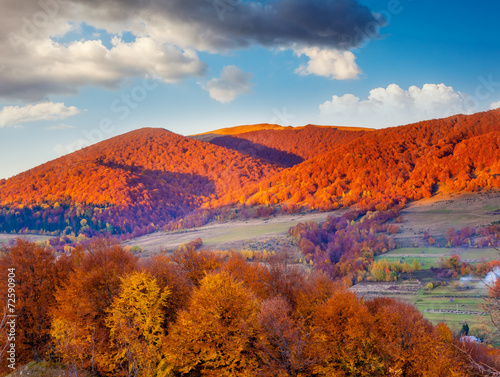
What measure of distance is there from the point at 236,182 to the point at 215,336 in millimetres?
Answer: 134162

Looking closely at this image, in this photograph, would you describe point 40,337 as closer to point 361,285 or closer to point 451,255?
point 361,285

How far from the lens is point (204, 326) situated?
993 inches

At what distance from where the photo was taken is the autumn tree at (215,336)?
24.6 metres

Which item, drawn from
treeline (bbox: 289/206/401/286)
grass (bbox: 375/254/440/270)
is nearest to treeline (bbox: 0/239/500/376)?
treeline (bbox: 289/206/401/286)

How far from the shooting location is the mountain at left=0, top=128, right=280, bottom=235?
120 meters

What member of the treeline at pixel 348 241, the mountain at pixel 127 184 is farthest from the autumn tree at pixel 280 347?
the mountain at pixel 127 184

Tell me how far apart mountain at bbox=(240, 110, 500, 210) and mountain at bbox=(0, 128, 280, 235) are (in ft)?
88.4

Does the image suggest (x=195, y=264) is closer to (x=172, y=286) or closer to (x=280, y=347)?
(x=172, y=286)

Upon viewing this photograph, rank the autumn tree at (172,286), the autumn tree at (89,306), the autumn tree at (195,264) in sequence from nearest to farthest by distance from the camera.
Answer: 1. the autumn tree at (89,306)
2. the autumn tree at (172,286)
3. the autumn tree at (195,264)

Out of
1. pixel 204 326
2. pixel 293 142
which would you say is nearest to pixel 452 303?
pixel 204 326

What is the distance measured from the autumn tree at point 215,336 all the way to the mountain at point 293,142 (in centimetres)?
15513

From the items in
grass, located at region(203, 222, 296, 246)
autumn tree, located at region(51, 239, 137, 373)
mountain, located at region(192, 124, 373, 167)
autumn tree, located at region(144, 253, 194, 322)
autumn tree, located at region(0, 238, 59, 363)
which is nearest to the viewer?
autumn tree, located at region(51, 239, 137, 373)

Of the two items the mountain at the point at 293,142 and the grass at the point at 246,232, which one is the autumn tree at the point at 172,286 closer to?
the grass at the point at 246,232

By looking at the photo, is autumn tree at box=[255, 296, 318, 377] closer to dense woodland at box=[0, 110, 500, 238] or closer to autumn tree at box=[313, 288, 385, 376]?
autumn tree at box=[313, 288, 385, 376]
